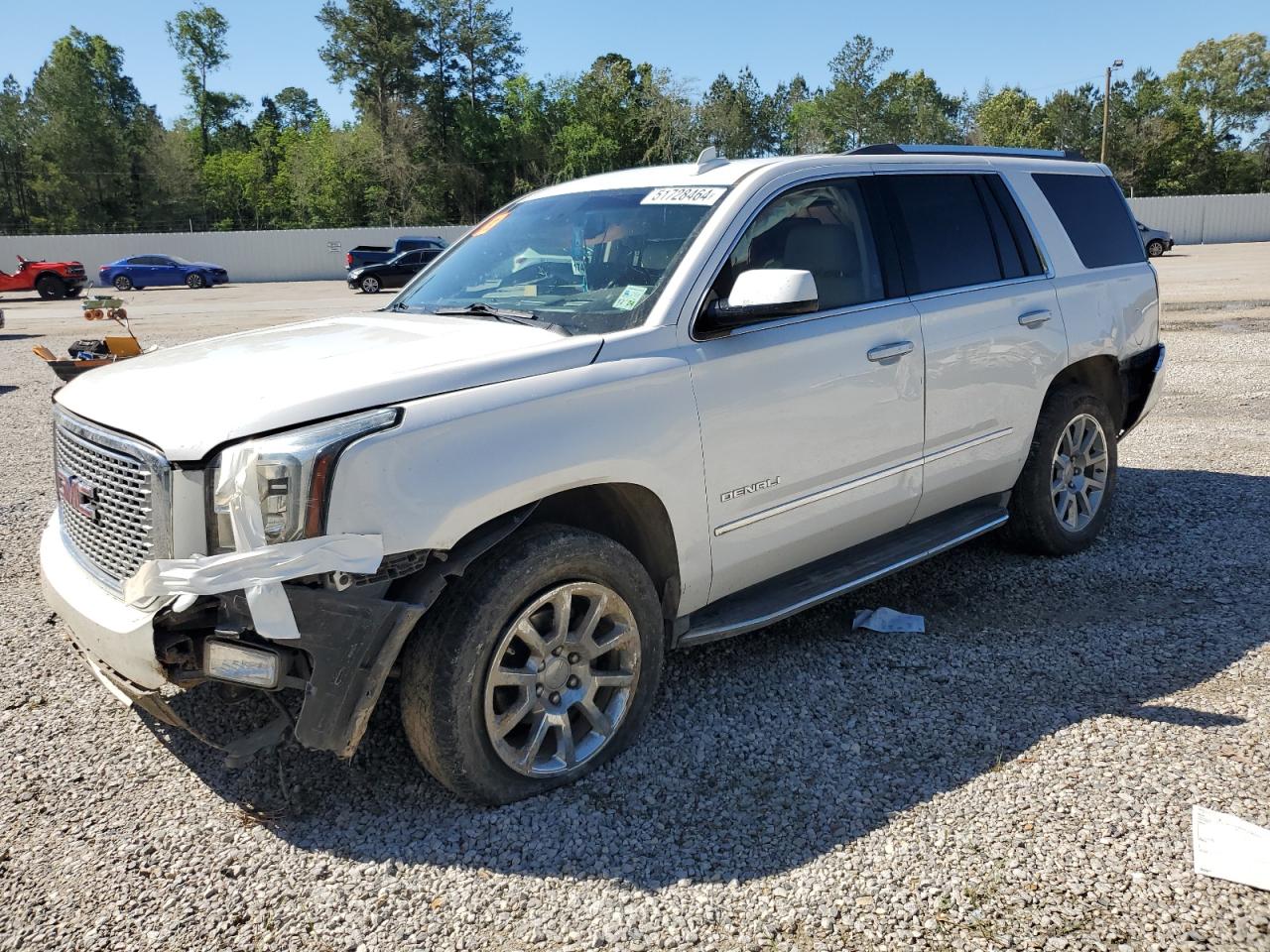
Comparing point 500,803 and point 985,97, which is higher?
point 985,97

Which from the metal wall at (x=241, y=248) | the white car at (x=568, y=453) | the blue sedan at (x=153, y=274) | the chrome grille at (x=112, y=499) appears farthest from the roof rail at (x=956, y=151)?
the metal wall at (x=241, y=248)

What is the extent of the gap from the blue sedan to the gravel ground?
39896 mm

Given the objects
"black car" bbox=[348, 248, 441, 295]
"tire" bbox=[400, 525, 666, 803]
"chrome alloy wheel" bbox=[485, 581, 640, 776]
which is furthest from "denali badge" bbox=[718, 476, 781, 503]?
"black car" bbox=[348, 248, 441, 295]

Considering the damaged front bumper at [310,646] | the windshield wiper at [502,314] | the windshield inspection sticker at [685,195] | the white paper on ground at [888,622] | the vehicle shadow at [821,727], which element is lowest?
the vehicle shadow at [821,727]

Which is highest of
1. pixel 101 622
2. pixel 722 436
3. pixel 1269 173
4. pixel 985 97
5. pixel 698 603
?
pixel 985 97

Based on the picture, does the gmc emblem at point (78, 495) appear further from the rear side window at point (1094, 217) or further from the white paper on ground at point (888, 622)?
the rear side window at point (1094, 217)

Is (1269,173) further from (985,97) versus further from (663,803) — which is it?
(663,803)

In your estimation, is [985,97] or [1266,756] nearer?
[1266,756]

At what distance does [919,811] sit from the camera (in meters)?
3.18

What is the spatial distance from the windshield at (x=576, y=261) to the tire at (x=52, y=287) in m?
33.2

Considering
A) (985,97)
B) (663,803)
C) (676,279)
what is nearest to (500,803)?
(663,803)

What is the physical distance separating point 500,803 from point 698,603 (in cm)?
100

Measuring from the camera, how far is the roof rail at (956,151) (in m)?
4.62

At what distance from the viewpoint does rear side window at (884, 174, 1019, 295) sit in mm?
4456
